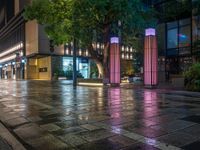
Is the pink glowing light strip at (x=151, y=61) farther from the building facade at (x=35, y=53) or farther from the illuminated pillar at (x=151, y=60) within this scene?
the building facade at (x=35, y=53)

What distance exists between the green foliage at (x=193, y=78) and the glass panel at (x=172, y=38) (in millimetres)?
14431

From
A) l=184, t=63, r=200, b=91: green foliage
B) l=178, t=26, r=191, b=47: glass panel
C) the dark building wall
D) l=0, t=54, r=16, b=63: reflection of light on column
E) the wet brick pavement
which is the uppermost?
the dark building wall

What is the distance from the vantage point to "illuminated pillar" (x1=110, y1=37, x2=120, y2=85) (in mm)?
24922

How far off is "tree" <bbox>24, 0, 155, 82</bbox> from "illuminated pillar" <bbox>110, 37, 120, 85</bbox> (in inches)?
55.5

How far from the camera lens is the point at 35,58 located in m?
66.7

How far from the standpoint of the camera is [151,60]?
70.0 ft

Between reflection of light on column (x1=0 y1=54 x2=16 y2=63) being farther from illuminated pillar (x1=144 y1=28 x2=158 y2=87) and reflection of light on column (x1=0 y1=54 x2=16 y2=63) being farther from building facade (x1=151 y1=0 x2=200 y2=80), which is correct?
illuminated pillar (x1=144 y1=28 x2=158 y2=87)

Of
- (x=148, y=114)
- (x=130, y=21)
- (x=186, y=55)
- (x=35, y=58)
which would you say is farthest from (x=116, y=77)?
(x=35, y=58)

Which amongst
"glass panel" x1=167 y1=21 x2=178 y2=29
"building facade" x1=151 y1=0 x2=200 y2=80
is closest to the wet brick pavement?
"building facade" x1=151 y1=0 x2=200 y2=80

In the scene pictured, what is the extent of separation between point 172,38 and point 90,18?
13.5 m

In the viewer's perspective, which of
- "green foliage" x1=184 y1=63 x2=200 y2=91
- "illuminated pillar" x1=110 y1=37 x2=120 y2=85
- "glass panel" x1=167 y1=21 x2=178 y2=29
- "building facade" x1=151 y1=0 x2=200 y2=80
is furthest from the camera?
"glass panel" x1=167 y1=21 x2=178 y2=29

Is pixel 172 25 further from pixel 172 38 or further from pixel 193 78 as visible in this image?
pixel 193 78

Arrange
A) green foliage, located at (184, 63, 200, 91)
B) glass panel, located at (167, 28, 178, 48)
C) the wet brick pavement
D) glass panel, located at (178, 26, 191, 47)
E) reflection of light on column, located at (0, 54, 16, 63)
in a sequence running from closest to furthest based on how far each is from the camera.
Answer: the wet brick pavement, green foliage, located at (184, 63, 200, 91), glass panel, located at (178, 26, 191, 47), glass panel, located at (167, 28, 178, 48), reflection of light on column, located at (0, 54, 16, 63)

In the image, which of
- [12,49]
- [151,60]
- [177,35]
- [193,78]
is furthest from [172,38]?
[12,49]
